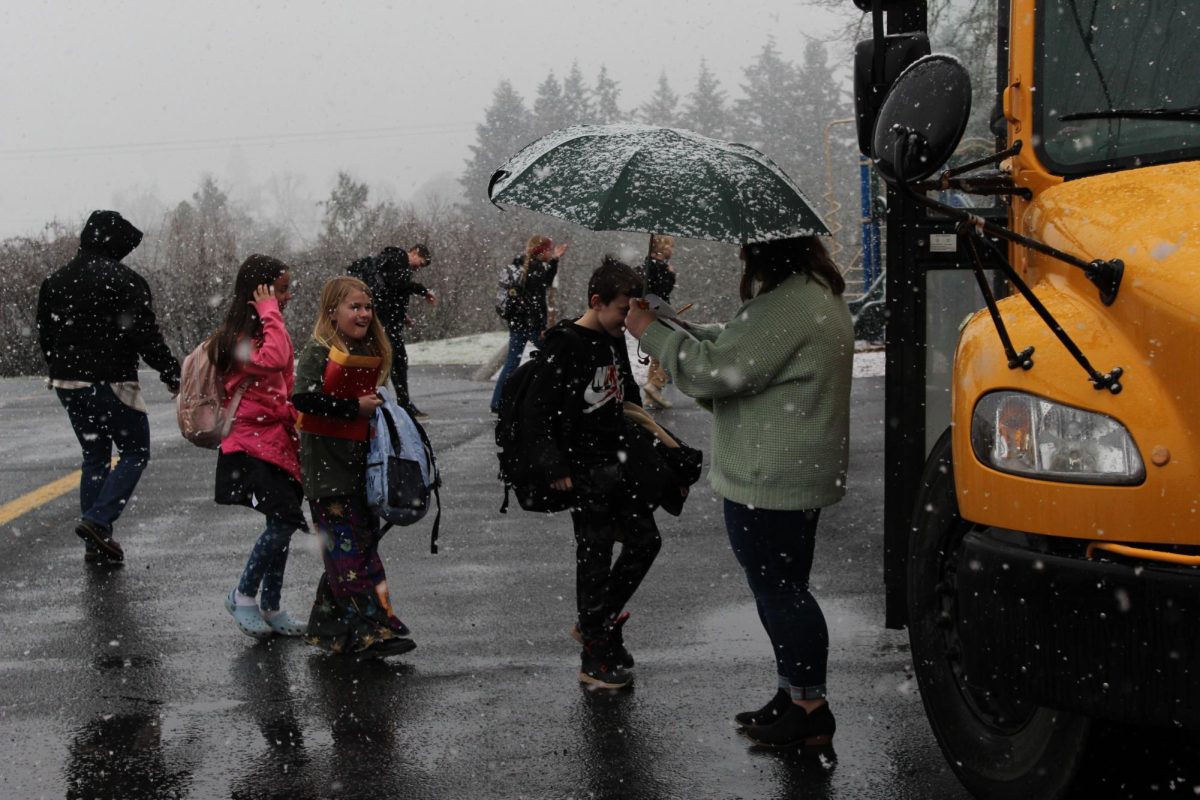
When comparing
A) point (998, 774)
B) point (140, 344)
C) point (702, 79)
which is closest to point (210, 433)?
point (140, 344)

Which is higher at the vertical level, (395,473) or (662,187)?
(662,187)

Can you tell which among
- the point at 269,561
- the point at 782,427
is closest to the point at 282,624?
the point at 269,561

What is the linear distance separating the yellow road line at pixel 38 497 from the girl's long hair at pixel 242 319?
330 centimetres

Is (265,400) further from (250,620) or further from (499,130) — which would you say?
(499,130)

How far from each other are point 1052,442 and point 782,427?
1.33 m

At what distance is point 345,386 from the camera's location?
5660mm

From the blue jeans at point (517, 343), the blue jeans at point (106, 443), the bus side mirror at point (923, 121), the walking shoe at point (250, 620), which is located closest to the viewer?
the bus side mirror at point (923, 121)

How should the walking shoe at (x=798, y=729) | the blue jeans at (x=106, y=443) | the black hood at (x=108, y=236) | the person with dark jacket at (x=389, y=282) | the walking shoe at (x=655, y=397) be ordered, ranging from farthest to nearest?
1. the walking shoe at (x=655, y=397)
2. the person with dark jacket at (x=389, y=282)
3. the black hood at (x=108, y=236)
4. the blue jeans at (x=106, y=443)
5. the walking shoe at (x=798, y=729)

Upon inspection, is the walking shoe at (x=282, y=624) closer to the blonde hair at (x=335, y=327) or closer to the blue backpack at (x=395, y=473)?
the blue backpack at (x=395, y=473)

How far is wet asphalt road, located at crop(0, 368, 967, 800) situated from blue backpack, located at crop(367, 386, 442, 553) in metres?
0.58

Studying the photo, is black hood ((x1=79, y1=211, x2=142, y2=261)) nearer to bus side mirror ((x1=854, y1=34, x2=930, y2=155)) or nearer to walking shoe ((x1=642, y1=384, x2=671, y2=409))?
bus side mirror ((x1=854, y1=34, x2=930, y2=155))

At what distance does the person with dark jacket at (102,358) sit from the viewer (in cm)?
782

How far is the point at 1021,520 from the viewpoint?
3.19 m

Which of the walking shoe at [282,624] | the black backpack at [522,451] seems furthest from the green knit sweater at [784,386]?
the walking shoe at [282,624]
